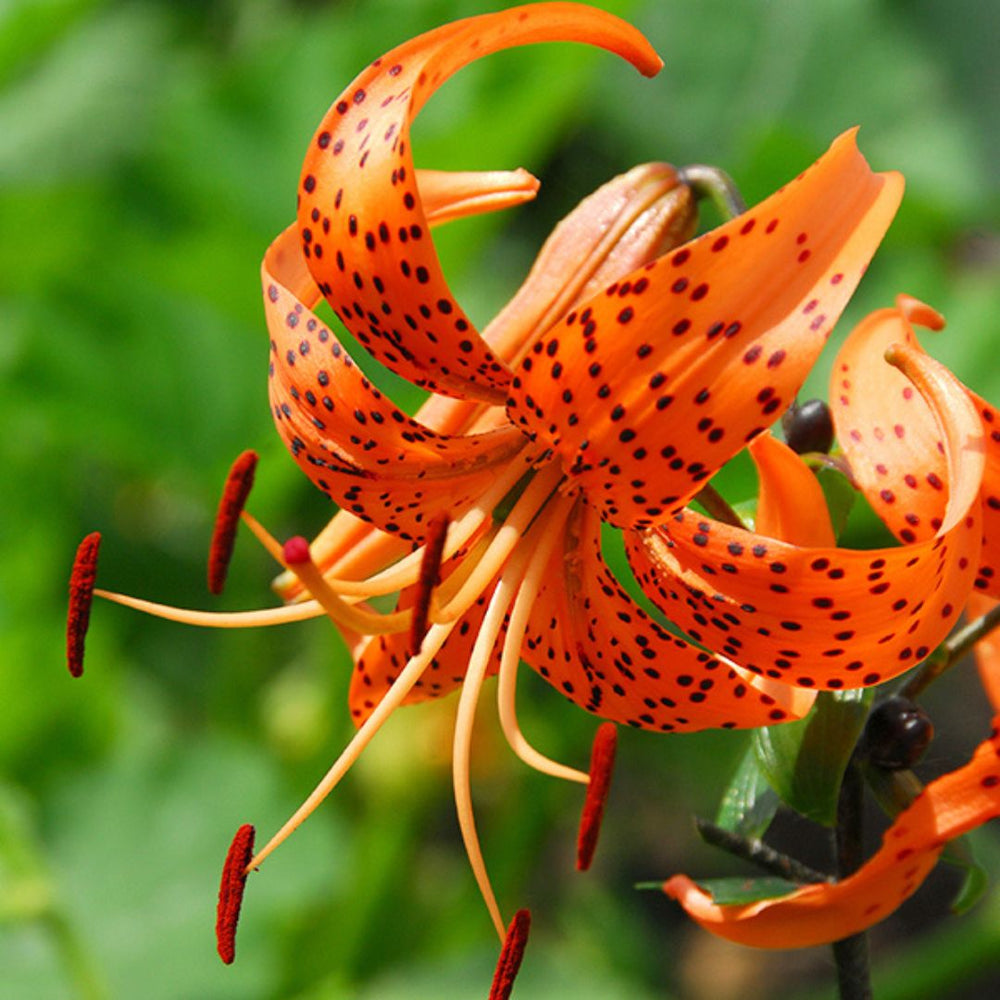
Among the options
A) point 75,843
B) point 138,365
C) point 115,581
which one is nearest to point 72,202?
point 138,365

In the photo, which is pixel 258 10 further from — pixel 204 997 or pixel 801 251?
pixel 801 251

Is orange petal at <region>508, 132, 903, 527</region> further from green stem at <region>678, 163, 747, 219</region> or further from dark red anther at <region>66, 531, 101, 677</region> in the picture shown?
dark red anther at <region>66, 531, 101, 677</region>

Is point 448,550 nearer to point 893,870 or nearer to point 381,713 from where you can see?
point 381,713

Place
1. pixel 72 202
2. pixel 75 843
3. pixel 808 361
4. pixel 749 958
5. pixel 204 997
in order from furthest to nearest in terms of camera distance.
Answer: pixel 749 958 → pixel 72 202 → pixel 75 843 → pixel 204 997 → pixel 808 361

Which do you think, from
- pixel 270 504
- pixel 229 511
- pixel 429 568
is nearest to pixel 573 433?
pixel 429 568

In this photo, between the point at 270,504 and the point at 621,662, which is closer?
the point at 621,662

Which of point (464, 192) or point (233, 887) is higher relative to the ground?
point (464, 192)
